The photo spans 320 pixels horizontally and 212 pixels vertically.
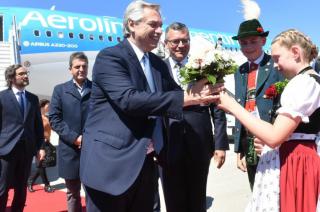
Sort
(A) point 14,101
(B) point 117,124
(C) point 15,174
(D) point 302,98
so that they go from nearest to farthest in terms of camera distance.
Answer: (D) point 302,98, (B) point 117,124, (C) point 15,174, (A) point 14,101

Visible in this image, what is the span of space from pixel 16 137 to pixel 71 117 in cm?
76

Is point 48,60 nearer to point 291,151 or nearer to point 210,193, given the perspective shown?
point 210,193

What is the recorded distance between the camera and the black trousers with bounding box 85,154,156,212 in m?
2.38

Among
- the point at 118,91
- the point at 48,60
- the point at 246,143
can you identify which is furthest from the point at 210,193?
the point at 48,60

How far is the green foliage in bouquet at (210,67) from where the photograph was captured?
2.30m

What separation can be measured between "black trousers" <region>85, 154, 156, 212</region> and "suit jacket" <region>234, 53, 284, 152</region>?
3.87 ft

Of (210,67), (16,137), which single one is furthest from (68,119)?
(210,67)

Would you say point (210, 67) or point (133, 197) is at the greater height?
point (210, 67)

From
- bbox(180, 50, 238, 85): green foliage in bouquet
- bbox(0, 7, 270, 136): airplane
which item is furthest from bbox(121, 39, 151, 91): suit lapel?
bbox(0, 7, 270, 136): airplane

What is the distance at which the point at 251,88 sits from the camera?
11.1 feet

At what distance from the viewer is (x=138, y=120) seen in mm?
2312

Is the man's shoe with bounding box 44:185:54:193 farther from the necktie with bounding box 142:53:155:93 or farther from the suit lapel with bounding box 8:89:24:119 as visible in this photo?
the necktie with bounding box 142:53:155:93

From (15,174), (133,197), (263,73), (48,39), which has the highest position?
(48,39)

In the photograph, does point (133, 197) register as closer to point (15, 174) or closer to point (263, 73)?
point (263, 73)
